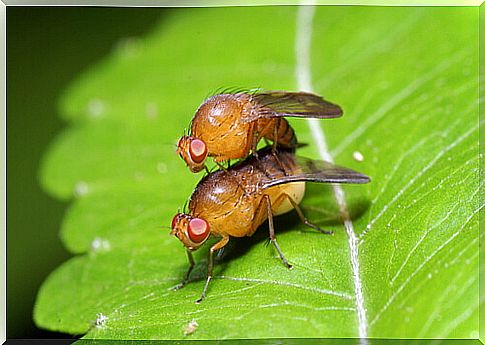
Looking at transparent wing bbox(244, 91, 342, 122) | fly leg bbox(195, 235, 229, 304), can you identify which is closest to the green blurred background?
fly leg bbox(195, 235, 229, 304)

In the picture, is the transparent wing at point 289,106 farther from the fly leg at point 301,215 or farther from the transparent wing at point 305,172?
the fly leg at point 301,215

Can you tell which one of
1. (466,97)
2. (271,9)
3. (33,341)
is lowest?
(33,341)

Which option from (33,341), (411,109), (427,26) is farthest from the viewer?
(427,26)

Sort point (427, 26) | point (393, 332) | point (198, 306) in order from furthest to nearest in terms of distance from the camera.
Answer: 1. point (427, 26)
2. point (198, 306)
3. point (393, 332)

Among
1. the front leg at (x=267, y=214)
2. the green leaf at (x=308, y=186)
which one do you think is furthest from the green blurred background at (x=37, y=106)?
the front leg at (x=267, y=214)

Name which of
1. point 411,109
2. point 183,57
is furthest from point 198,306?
point 183,57

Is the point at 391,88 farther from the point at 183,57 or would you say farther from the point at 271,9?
the point at 183,57

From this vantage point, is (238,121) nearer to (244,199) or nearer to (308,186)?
(244,199)

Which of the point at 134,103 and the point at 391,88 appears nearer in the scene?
the point at 391,88
